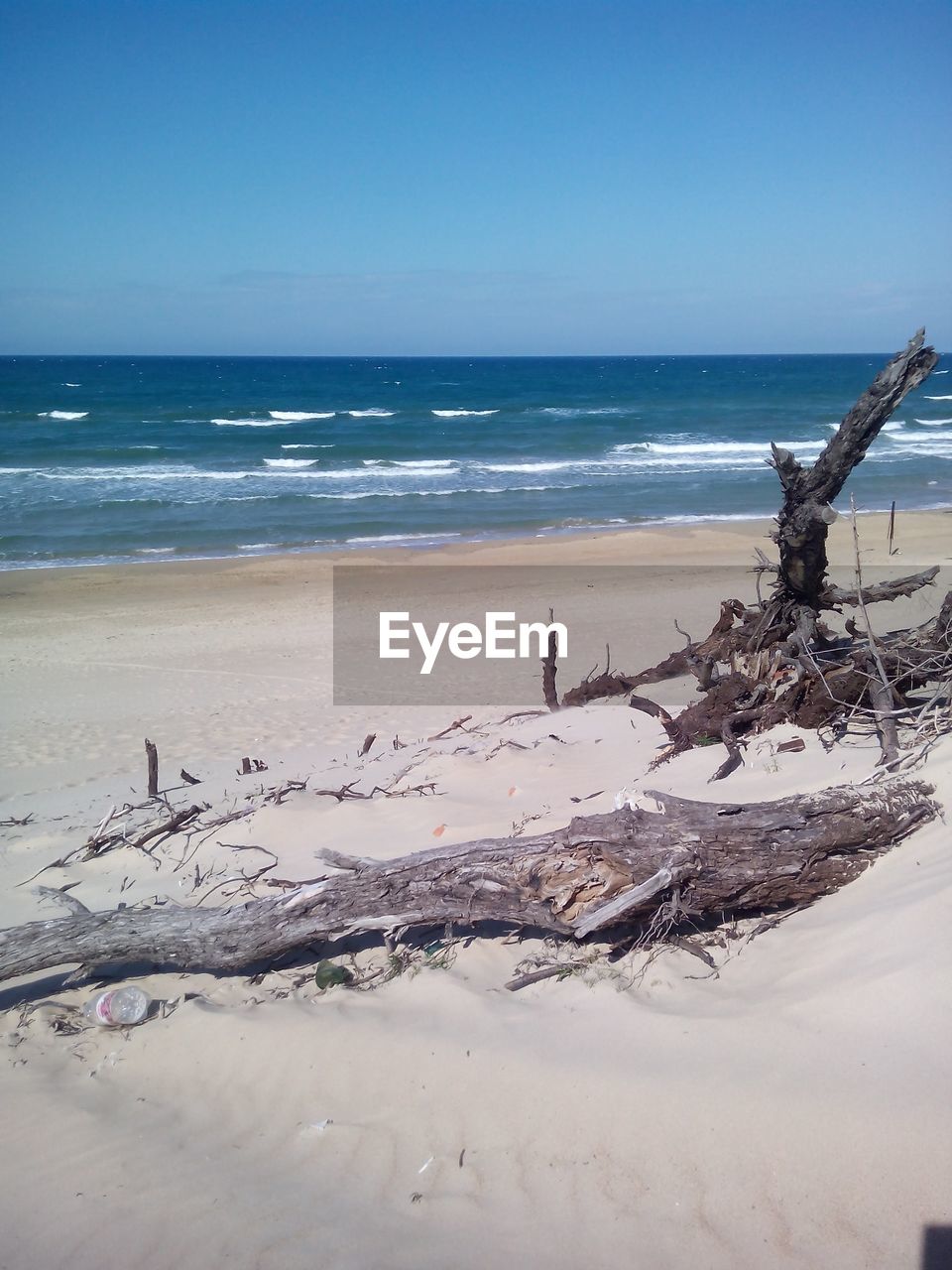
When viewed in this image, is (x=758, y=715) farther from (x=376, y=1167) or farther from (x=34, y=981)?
(x=34, y=981)

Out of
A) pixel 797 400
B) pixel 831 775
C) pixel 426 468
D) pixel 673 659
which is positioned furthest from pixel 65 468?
pixel 797 400

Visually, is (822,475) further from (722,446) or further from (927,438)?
(927,438)

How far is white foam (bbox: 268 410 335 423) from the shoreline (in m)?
27.5

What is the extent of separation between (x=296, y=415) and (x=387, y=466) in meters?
19.7

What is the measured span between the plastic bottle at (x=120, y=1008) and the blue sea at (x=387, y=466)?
51.4 feet

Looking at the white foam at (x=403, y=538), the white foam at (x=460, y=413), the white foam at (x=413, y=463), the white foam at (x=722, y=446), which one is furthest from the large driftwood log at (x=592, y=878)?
the white foam at (x=460, y=413)

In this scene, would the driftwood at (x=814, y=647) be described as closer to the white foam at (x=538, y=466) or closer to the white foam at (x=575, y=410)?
the white foam at (x=538, y=466)

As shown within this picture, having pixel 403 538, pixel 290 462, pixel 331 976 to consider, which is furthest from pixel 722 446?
pixel 331 976

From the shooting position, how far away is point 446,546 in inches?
756

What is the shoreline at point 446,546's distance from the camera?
17672 mm

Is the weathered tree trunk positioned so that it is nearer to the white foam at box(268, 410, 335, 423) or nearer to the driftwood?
the driftwood

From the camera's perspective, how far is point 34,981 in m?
4.36

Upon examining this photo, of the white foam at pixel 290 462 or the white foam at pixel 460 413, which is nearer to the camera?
the white foam at pixel 290 462

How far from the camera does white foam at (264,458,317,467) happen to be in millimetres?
30506
